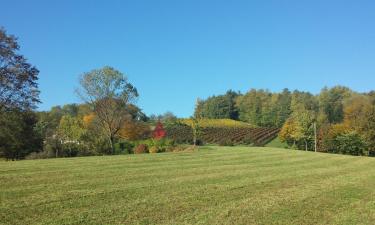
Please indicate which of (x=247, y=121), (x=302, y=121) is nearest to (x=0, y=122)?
(x=302, y=121)

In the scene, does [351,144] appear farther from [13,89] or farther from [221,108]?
[221,108]

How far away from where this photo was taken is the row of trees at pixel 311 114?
63500mm

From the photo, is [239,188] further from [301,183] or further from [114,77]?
[114,77]

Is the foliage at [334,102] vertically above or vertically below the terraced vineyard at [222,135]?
above

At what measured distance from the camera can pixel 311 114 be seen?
77.2 m

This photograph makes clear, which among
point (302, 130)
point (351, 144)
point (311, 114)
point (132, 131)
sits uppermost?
point (311, 114)

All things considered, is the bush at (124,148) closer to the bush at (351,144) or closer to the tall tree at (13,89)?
the tall tree at (13,89)

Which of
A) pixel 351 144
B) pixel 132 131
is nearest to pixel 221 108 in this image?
pixel 351 144

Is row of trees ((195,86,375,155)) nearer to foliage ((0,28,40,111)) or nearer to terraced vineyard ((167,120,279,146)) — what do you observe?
terraced vineyard ((167,120,279,146))

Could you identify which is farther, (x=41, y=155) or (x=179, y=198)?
(x=41, y=155)

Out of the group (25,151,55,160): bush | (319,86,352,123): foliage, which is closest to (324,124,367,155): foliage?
(25,151,55,160): bush

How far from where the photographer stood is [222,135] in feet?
340

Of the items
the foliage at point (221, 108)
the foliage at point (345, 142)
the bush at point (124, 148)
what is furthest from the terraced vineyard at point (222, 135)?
the foliage at point (221, 108)

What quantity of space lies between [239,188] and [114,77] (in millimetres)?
42621
